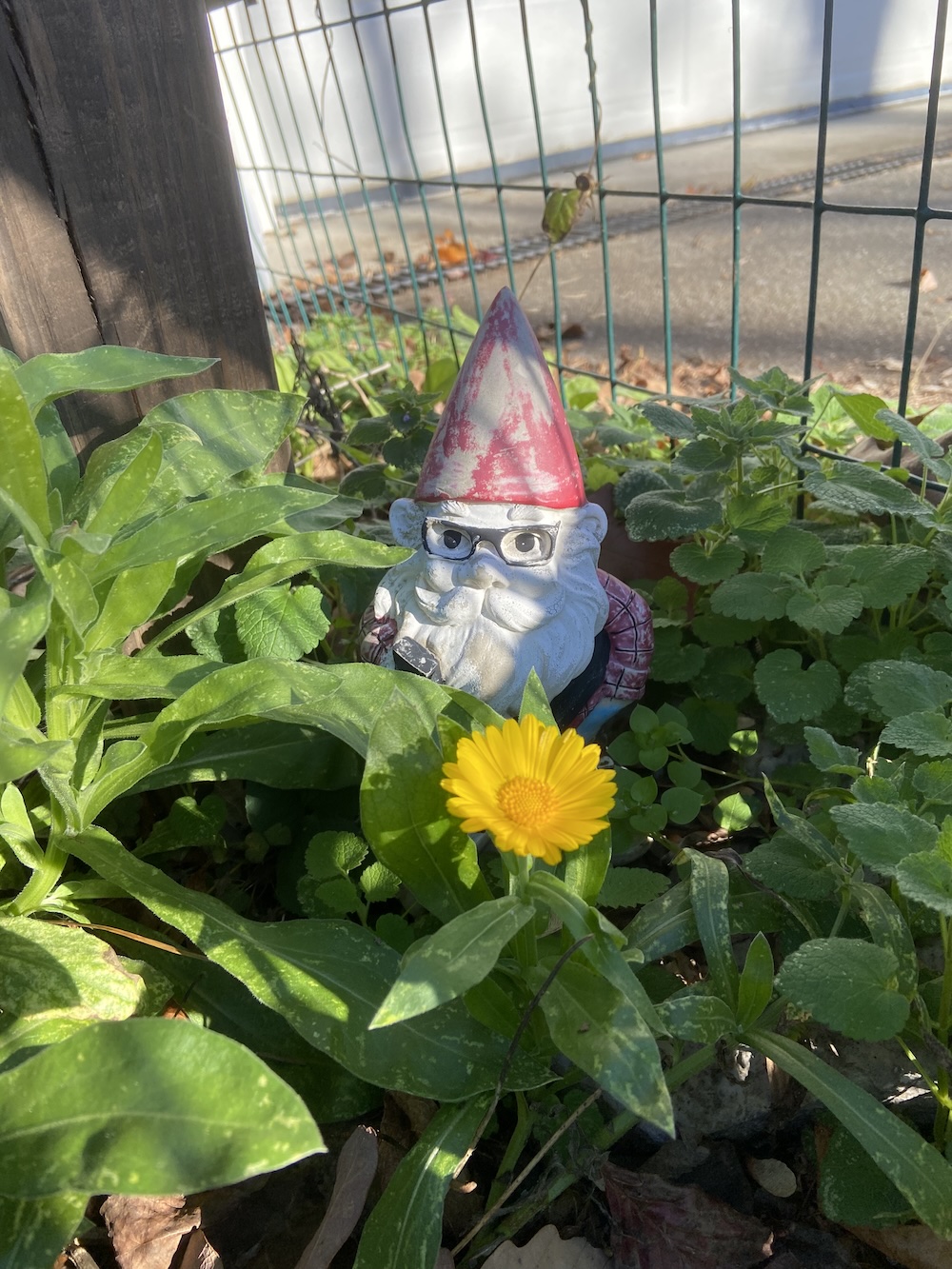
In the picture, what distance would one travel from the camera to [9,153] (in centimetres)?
167

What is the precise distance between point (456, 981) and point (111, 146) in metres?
1.56

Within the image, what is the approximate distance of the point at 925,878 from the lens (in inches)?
44.9

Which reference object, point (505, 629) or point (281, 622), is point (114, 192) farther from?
point (505, 629)

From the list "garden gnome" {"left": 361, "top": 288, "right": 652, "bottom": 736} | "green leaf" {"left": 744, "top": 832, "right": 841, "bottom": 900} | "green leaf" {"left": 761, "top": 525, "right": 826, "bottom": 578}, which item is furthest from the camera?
"green leaf" {"left": 761, "top": 525, "right": 826, "bottom": 578}

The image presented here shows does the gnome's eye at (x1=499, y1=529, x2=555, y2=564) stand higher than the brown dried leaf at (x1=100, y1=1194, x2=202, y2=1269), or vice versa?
the gnome's eye at (x1=499, y1=529, x2=555, y2=564)

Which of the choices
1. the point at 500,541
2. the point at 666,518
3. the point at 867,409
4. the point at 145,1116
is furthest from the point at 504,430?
the point at 145,1116

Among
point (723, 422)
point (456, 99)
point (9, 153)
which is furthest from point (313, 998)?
point (456, 99)

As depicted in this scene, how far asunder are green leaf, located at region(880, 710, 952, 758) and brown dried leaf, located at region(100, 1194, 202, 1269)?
3.82ft

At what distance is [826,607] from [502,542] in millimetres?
580

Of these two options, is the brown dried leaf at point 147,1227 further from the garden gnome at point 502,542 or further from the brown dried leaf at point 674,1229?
the garden gnome at point 502,542

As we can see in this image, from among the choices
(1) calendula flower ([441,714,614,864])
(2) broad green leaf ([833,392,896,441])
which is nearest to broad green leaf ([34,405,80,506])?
(1) calendula flower ([441,714,614,864])

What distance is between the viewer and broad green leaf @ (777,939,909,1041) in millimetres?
1124

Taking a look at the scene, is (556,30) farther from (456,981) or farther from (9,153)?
(456,981)

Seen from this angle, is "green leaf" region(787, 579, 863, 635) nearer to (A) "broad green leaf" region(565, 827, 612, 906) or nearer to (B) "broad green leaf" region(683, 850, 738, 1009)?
(B) "broad green leaf" region(683, 850, 738, 1009)
